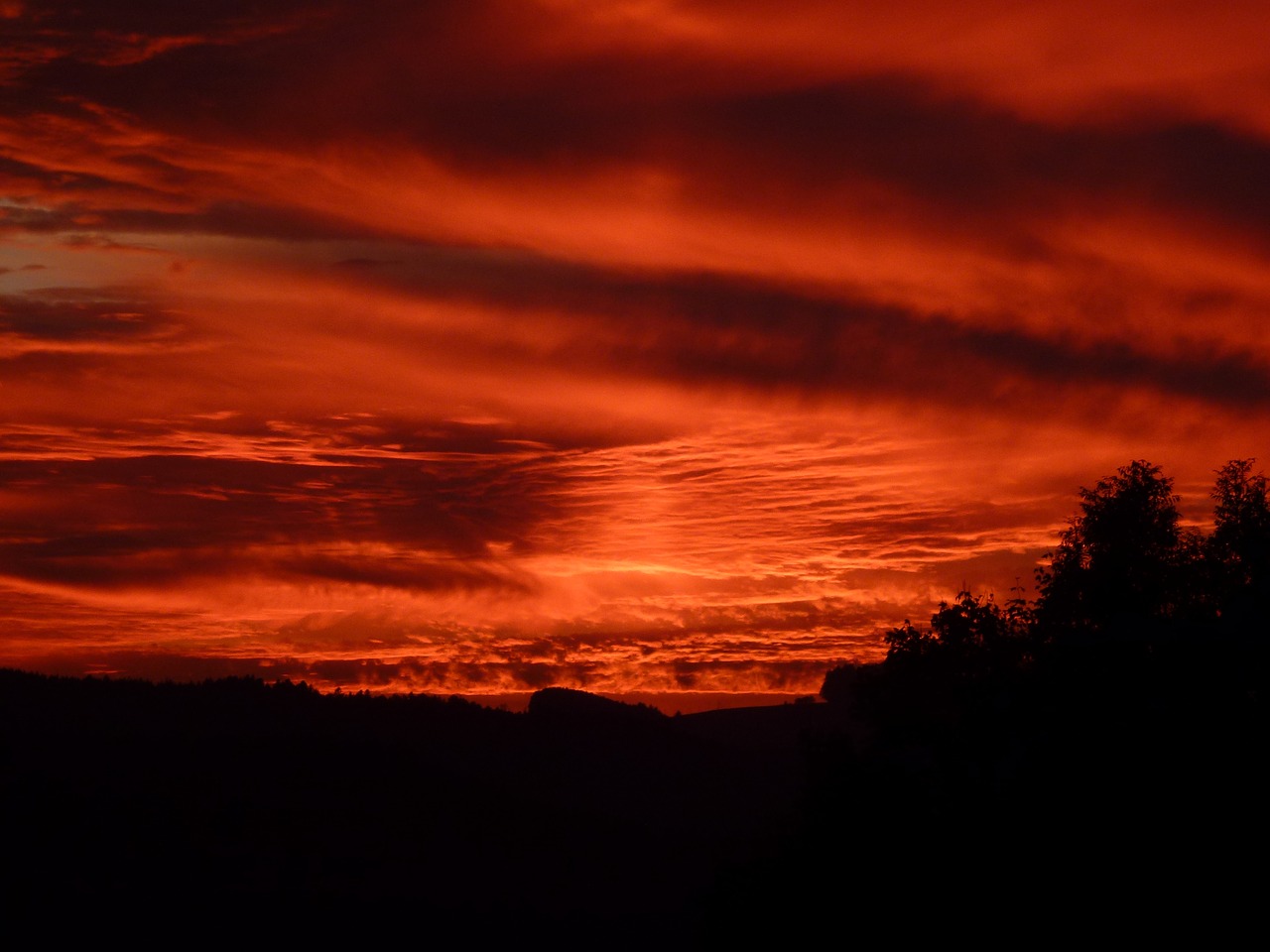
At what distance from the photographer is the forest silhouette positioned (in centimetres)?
2314

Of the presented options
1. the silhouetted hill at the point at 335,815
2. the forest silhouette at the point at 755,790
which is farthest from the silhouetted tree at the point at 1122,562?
the silhouetted hill at the point at 335,815

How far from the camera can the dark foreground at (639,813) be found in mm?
22938

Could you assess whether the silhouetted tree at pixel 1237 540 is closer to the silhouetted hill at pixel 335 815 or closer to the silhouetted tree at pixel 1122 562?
the silhouetted tree at pixel 1122 562

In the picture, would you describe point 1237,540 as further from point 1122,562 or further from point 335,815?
point 335,815

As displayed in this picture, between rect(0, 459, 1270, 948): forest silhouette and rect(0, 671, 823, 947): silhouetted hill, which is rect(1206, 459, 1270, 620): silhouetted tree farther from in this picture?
rect(0, 671, 823, 947): silhouetted hill

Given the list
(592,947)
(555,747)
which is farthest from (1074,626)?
(555,747)

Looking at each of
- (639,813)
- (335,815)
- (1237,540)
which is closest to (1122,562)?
(1237,540)

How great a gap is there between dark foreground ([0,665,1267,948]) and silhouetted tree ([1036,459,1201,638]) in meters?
3.95

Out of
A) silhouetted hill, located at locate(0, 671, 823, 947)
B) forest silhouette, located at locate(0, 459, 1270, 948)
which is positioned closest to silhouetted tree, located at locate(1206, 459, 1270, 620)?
forest silhouette, located at locate(0, 459, 1270, 948)

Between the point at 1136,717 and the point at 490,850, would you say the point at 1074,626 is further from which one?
the point at 490,850

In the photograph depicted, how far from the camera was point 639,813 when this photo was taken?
79438mm

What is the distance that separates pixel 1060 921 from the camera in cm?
2302

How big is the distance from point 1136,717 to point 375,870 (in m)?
45.0

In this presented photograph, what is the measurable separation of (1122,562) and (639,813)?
55.2 m
